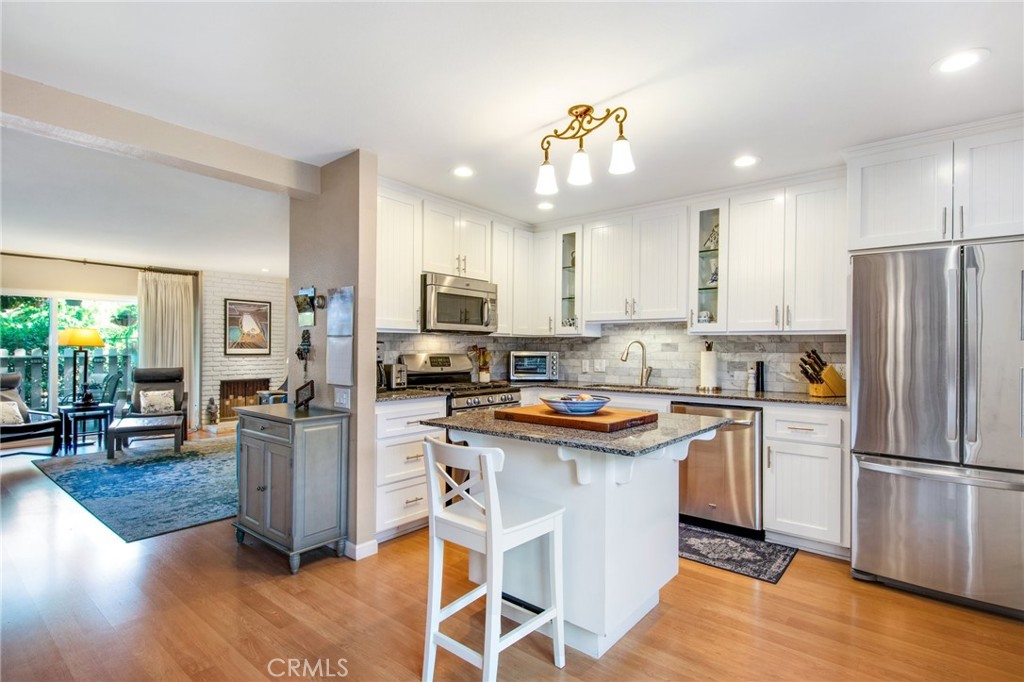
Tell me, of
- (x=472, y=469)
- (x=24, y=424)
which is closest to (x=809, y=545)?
(x=472, y=469)

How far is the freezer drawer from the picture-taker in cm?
242

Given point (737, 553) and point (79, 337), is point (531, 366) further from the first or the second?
point (79, 337)

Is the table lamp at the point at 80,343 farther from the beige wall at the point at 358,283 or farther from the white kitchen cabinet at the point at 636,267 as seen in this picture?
the white kitchen cabinet at the point at 636,267

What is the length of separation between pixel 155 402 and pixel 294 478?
15.2ft

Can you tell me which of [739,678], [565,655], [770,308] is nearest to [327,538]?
[565,655]

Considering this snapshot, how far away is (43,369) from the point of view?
662cm

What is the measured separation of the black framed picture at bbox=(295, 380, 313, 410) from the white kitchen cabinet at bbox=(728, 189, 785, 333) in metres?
3.00

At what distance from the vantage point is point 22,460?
5.55 m

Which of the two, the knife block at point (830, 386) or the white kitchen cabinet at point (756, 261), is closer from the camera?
the knife block at point (830, 386)

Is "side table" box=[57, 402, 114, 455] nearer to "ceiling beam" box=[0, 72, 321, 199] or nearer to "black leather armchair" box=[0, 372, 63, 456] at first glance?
→ "black leather armchair" box=[0, 372, 63, 456]

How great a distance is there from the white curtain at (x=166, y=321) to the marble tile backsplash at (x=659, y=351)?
5046mm

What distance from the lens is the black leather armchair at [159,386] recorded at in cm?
624

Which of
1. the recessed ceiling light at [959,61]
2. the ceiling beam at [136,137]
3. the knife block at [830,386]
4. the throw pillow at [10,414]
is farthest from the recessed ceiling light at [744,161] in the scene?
the throw pillow at [10,414]

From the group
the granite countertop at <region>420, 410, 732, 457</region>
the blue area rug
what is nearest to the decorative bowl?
the granite countertop at <region>420, 410, 732, 457</region>
